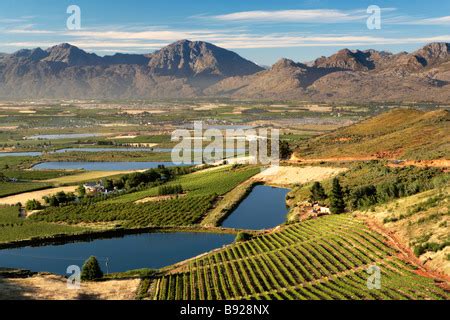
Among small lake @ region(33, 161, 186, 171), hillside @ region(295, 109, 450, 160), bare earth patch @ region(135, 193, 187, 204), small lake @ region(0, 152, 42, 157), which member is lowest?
small lake @ region(33, 161, 186, 171)

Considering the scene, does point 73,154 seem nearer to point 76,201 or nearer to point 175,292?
point 76,201

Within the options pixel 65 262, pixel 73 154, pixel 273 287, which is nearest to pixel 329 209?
pixel 273 287

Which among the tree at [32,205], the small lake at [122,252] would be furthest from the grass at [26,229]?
the tree at [32,205]

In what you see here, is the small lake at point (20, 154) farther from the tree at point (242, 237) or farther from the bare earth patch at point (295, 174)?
the tree at point (242, 237)

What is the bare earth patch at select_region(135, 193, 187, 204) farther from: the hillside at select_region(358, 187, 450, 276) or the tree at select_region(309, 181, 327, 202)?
the hillside at select_region(358, 187, 450, 276)

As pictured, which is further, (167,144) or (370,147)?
(167,144)

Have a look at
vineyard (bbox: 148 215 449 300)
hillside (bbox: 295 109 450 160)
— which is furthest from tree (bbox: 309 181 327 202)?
hillside (bbox: 295 109 450 160)
